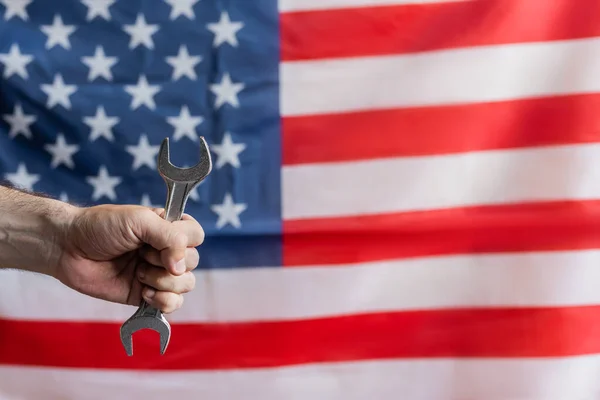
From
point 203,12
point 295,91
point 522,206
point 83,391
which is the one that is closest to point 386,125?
point 295,91

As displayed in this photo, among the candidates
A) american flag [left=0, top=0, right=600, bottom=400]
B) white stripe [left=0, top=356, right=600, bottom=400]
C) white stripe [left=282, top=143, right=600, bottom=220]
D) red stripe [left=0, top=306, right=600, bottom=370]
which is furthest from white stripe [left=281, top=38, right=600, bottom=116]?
white stripe [left=0, top=356, right=600, bottom=400]

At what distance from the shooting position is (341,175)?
1.27 m

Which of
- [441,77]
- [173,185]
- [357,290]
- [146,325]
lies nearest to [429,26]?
[441,77]

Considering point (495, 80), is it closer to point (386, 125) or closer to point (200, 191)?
point (386, 125)

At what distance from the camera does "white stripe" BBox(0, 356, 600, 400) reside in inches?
51.1

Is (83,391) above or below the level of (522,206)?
below

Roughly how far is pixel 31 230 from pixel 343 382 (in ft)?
2.32

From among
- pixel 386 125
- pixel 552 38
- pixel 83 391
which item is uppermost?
pixel 552 38

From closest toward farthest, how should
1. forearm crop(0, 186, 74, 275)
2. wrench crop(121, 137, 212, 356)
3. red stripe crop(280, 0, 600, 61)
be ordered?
wrench crop(121, 137, 212, 356)
forearm crop(0, 186, 74, 275)
red stripe crop(280, 0, 600, 61)

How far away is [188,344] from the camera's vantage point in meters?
1.34

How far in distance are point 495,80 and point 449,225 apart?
294mm

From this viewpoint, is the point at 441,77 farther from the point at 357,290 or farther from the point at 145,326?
the point at 145,326

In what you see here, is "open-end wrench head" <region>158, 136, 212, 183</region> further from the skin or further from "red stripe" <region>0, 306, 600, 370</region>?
"red stripe" <region>0, 306, 600, 370</region>

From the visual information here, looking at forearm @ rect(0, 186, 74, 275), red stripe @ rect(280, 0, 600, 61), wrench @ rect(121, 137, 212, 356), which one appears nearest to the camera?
wrench @ rect(121, 137, 212, 356)
